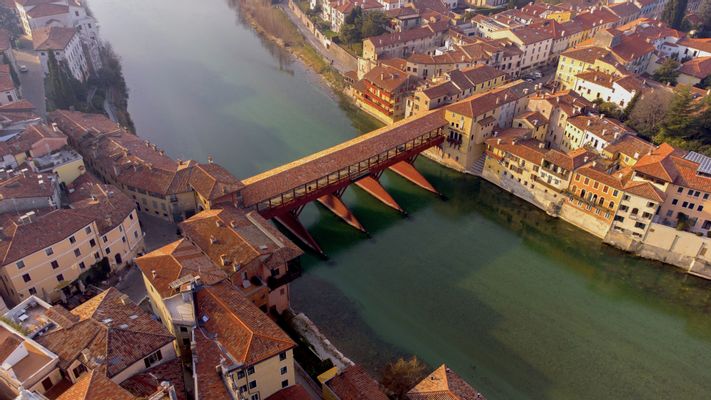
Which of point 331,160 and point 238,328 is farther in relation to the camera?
point 331,160

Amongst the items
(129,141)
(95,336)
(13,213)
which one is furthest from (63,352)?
(129,141)

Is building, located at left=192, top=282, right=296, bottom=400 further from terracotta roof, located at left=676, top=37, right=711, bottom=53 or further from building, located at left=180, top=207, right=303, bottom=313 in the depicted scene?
terracotta roof, located at left=676, top=37, right=711, bottom=53

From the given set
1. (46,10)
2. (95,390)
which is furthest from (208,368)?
(46,10)

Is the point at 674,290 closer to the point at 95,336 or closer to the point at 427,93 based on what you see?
the point at 427,93

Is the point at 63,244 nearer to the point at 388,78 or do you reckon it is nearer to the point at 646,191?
the point at 388,78

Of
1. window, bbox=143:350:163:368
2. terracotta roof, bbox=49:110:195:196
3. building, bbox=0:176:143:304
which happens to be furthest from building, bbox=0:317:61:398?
terracotta roof, bbox=49:110:195:196
